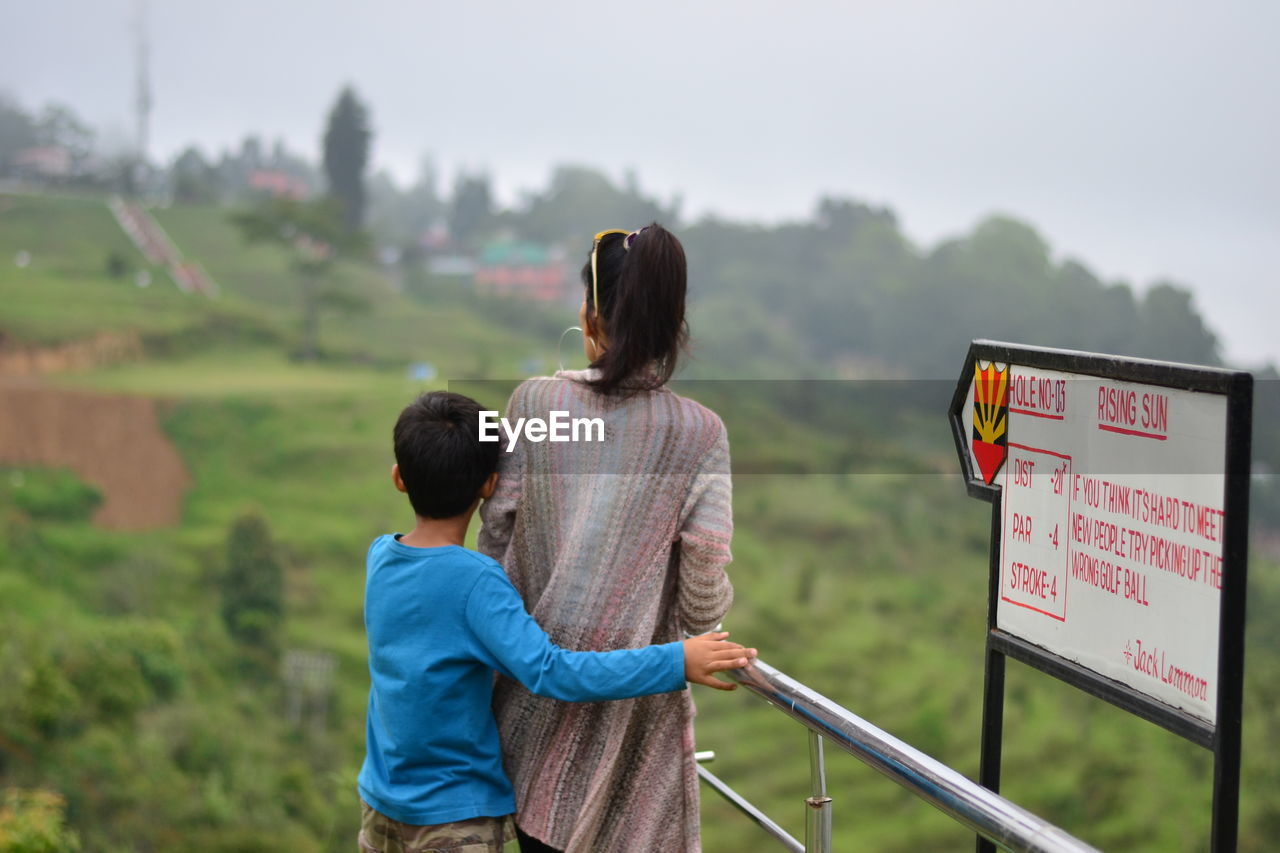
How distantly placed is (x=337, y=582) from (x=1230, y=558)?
750 inches

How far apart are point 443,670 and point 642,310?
36cm

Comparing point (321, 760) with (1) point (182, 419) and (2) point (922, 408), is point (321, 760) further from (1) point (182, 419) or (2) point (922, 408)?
(2) point (922, 408)

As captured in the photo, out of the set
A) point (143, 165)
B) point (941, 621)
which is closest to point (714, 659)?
point (941, 621)

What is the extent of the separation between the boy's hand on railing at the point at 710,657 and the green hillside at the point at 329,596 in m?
13.5

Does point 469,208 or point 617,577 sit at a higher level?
point 469,208

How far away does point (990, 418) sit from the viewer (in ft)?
3.63

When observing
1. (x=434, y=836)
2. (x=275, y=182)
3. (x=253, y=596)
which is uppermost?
(x=275, y=182)

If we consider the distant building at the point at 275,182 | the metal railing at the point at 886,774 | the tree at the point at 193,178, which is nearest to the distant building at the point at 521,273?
the distant building at the point at 275,182

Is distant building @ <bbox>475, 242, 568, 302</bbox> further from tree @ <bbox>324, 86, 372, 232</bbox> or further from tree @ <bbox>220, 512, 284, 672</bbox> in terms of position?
tree @ <bbox>220, 512, 284, 672</bbox>

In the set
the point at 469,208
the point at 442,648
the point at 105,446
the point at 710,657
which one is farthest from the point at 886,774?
the point at 469,208

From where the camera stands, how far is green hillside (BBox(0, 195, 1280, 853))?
578 inches

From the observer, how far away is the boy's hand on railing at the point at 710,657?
991 millimetres

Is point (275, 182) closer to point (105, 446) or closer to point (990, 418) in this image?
point (105, 446)

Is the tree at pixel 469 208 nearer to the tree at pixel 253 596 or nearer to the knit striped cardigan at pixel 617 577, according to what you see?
the tree at pixel 253 596
